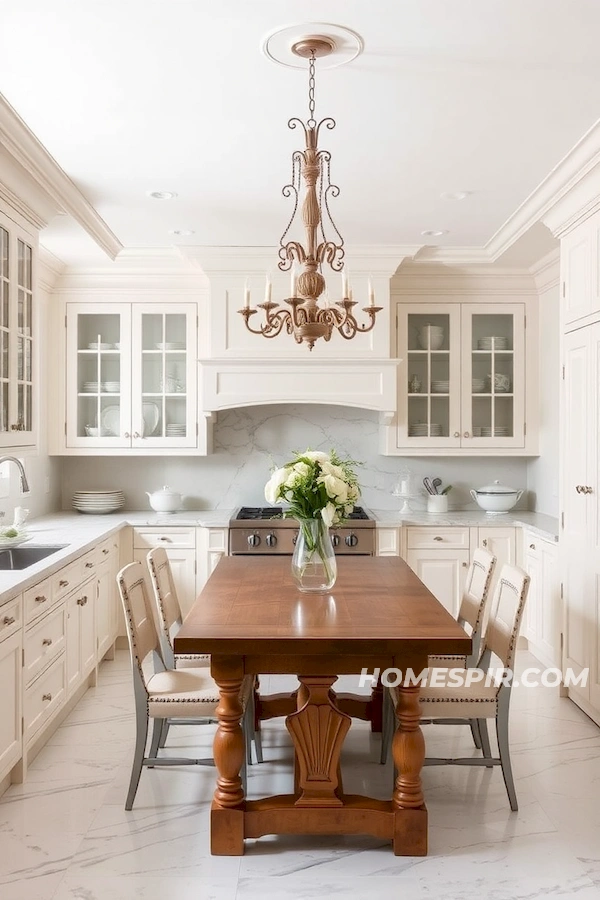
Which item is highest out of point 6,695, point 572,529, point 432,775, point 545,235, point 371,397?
point 545,235

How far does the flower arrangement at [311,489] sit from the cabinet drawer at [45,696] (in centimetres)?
129

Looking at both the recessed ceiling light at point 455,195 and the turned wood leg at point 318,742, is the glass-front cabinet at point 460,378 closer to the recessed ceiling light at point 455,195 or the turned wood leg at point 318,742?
the recessed ceiling light at point 455,195

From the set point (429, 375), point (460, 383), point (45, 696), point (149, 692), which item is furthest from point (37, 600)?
point (460, 383)

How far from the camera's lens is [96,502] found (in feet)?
17.4

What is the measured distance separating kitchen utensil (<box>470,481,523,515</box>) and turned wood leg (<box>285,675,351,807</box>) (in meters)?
2.90

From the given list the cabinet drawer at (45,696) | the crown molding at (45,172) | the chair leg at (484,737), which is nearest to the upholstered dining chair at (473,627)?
the chair leg at (484,737)

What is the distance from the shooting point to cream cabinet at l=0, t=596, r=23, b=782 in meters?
2.82

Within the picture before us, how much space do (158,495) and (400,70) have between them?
133 inches

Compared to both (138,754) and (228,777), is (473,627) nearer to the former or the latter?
(228,777)

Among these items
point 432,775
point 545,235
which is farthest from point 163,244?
point 432,775

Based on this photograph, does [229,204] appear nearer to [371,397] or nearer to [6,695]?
[371,397]

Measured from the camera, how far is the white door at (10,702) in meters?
2.83

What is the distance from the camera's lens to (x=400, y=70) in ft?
8.71

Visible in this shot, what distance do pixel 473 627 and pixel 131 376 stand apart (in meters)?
2.99
